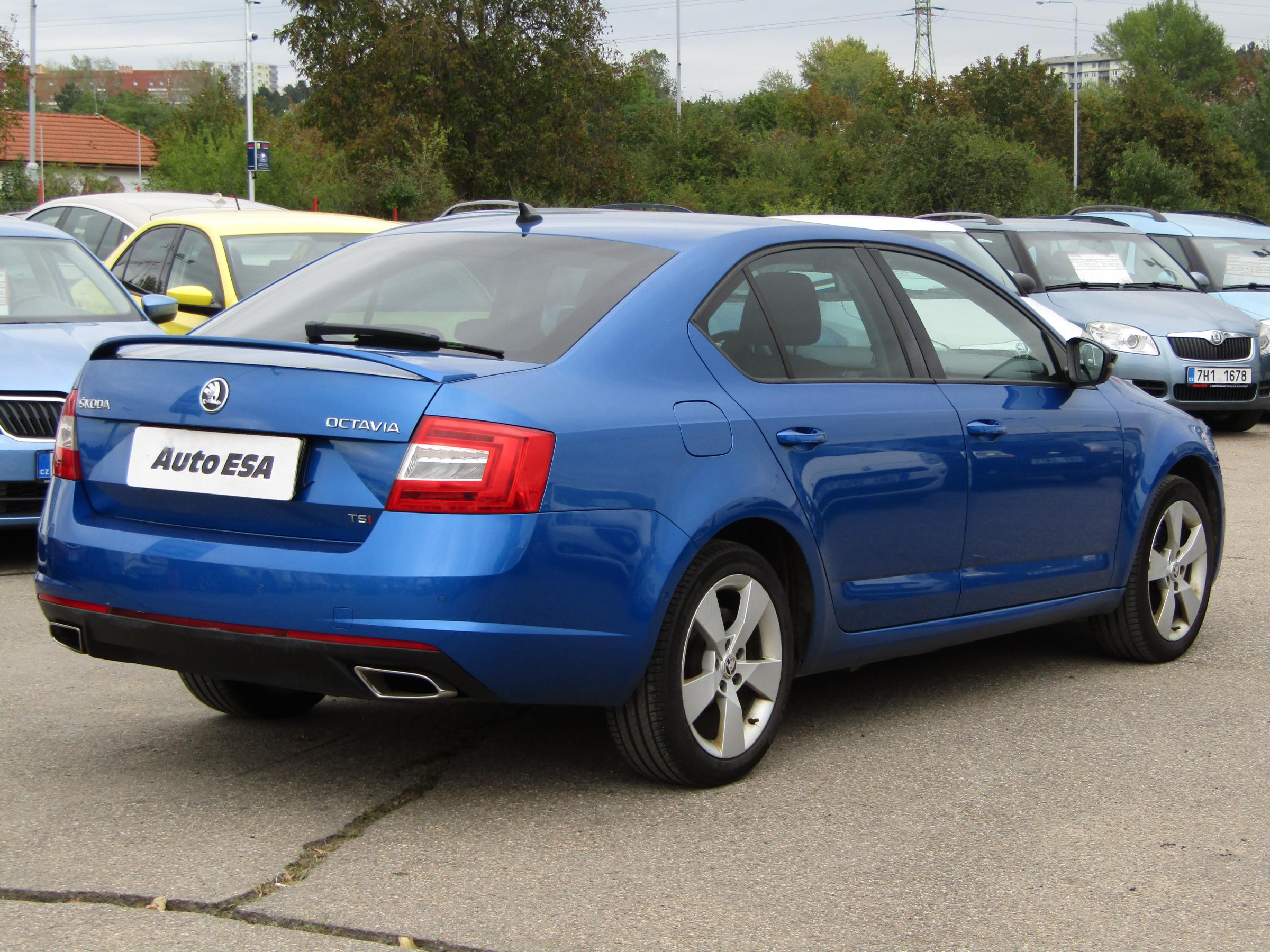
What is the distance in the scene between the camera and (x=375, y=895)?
3486 millimetres

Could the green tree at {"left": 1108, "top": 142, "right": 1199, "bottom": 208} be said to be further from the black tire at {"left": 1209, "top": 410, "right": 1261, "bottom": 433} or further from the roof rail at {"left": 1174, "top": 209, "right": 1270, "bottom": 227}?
the black tire at {"left": 1209, "top": 410, "right": 1261, "bottom": 433}

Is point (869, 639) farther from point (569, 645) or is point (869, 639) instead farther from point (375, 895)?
point (375, 895)

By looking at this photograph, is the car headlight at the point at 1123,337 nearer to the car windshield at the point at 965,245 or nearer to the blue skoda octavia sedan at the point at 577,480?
the car windshield at the point at 965,245

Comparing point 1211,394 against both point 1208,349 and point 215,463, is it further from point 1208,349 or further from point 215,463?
point 215,463

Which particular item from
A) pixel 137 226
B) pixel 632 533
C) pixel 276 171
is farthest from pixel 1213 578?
pixel 276 171

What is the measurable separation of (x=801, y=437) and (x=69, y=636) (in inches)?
77.9

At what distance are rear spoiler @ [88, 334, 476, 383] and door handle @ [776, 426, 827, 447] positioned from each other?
960 mm

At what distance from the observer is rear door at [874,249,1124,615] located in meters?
5.14

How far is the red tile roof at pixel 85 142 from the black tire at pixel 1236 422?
86.4 metres

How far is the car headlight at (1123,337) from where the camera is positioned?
531 inches

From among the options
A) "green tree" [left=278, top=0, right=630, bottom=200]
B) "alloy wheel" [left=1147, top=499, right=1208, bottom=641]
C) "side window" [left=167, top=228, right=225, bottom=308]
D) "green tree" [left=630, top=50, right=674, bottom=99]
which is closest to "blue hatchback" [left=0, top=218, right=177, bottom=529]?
"side window" [left=167, top=228, right=225, bottom=308]

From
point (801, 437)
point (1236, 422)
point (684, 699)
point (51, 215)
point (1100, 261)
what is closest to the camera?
point (684, 699)

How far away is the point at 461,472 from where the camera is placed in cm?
373

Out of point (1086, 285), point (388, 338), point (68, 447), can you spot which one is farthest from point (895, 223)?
point (68, 447)
